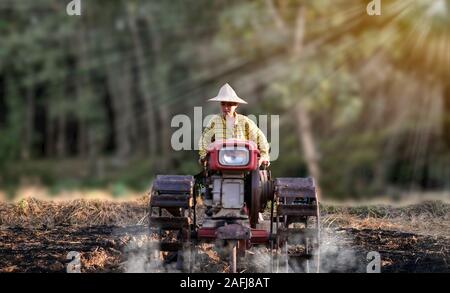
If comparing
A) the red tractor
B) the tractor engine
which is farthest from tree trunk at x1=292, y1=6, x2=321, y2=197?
the tractor engine

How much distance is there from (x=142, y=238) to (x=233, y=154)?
1.94m

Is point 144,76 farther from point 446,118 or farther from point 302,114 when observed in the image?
point 446,118

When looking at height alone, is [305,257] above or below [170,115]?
below

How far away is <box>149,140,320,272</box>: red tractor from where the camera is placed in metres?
7.94

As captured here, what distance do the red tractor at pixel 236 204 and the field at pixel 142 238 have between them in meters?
0.26

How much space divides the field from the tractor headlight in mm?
1014

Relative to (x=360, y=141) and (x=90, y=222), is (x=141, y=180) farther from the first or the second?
(x=90, y=222)

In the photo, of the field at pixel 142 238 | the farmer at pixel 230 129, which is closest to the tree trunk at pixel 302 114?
the field at pixel 142 238

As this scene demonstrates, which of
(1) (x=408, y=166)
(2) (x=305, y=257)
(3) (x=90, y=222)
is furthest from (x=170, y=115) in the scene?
(2) (x=305, y=257)

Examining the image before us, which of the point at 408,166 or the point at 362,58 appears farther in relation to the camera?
the point at 362,58

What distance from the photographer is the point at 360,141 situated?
2830cm

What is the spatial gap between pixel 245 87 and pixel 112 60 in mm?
10588

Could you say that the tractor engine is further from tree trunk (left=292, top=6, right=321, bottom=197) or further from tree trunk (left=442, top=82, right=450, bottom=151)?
tree trunk (left=442, top=82, right=450, bottom=151)

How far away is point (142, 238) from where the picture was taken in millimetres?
9438
